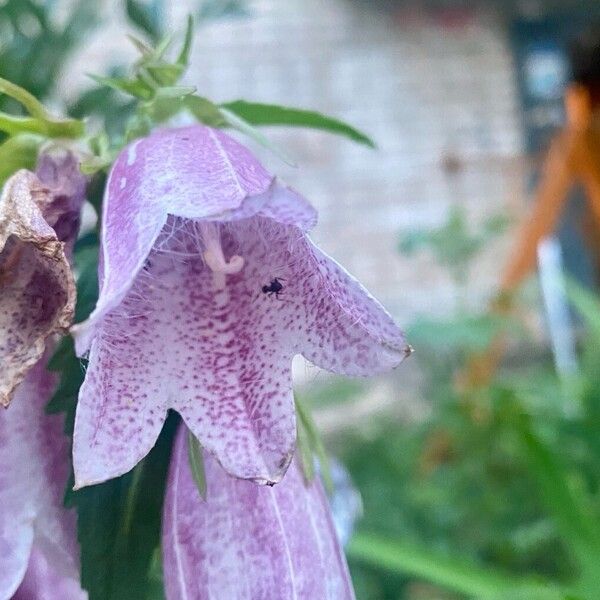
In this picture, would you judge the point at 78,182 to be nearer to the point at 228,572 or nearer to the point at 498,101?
the point at 228,572

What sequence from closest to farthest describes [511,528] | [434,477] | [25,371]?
1. [25,371]
2. [511,528]
3. [434,477]

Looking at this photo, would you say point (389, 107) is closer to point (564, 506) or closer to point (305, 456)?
point (564, 506)

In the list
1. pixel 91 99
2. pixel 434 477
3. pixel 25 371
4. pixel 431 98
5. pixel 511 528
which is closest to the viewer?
pixel 25 371

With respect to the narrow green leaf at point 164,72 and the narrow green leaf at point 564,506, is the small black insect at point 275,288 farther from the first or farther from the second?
the narrow green leaf at point 564,506

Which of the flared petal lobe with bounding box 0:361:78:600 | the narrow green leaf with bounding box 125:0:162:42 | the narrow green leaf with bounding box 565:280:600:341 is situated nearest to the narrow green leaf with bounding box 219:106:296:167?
the flared petal lobe with bounding box 0:361:78:600

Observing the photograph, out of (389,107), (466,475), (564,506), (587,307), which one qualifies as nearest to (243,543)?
(564,506)

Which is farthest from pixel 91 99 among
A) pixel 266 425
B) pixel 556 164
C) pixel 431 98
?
pixel 431 98

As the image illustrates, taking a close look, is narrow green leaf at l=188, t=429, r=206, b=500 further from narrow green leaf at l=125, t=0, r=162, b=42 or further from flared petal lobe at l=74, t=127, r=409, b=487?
narrow green leaf at l=125, t=0, r=162, b=42

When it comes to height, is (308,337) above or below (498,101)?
above
